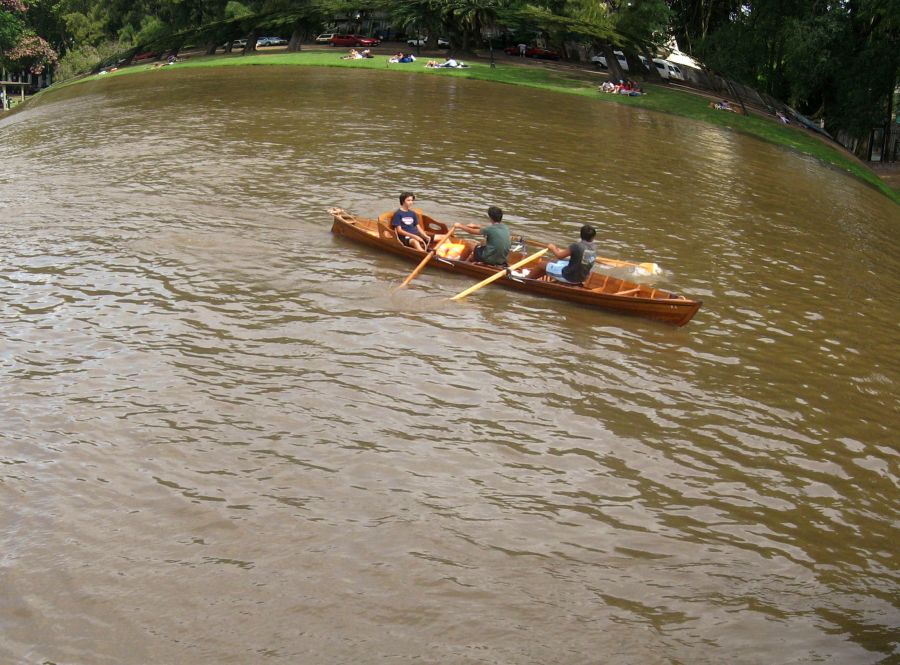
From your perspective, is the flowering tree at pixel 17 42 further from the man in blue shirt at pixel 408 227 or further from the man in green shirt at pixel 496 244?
the man in green shirt at pixel 496 244

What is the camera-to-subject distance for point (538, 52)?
58469 mm

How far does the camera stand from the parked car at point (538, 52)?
191 feet

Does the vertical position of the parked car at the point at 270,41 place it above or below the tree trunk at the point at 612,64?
above

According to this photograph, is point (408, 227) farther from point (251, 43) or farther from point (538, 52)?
point (251, 43)

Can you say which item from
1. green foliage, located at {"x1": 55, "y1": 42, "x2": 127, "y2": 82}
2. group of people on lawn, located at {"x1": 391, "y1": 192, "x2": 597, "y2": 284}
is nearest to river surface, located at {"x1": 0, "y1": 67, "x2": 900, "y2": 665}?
group of people on lawn, located at {"x1": 391, "y1": 192, "x2": 597, "y2": 284}

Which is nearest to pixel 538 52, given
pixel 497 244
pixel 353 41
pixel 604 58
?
pixel 604 58

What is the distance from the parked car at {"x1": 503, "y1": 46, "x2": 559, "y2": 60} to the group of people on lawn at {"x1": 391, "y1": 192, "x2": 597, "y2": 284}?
137 feet

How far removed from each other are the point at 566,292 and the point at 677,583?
312 inches

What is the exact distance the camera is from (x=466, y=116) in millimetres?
36125

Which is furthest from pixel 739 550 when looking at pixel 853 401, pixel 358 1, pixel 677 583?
pixel 358 1

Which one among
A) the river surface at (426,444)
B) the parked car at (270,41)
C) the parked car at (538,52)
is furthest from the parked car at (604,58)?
the river surface at (426,444)

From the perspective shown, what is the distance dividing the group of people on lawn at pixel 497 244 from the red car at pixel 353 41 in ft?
147

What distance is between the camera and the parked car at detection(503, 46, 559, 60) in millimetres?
58281

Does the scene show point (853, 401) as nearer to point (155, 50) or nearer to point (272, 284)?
point (272, 284)
